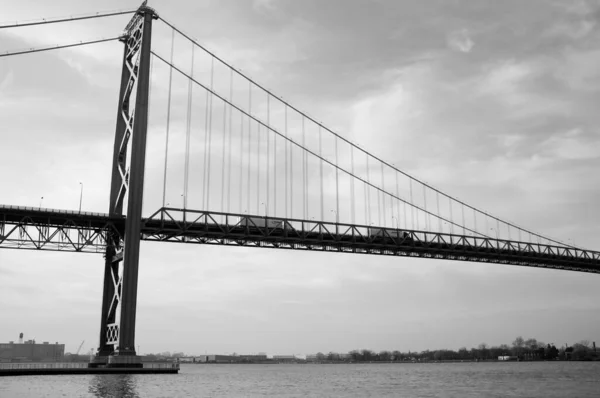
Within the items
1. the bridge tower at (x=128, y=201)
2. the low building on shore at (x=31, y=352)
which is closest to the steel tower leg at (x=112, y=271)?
the bridge tower at (x=128, y=201)

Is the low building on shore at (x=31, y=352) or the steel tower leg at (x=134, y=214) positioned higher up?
the steel tower leg at (x=134, y=214)

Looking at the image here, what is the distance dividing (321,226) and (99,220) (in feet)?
82.8

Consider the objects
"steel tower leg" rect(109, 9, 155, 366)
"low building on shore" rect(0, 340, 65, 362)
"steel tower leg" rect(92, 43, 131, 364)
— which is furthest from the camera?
"low building on shore" rect(0, 340, 65, 362)

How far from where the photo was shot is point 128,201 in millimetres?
57406

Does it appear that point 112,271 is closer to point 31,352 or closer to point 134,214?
point 134,214

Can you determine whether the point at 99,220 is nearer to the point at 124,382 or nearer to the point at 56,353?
the point at 124,382

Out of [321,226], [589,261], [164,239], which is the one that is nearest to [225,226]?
[164,239]

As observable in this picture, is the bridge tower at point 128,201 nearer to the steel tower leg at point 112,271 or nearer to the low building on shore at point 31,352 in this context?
the steel tower leg at point 112,271

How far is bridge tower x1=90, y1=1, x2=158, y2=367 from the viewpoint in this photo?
5475 cm

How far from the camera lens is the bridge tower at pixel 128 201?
5475 centimetres

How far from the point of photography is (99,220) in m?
58.9

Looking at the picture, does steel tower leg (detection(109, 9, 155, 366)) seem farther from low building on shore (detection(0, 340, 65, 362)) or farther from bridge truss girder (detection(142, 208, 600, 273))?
low building on shore (detection(0, 340, 65, 362))

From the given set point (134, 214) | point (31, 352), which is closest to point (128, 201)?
point (134, 214)

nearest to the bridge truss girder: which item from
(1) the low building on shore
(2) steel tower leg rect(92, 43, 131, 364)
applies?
(2) steel tower leg rect(92, 43, 131, 364)
